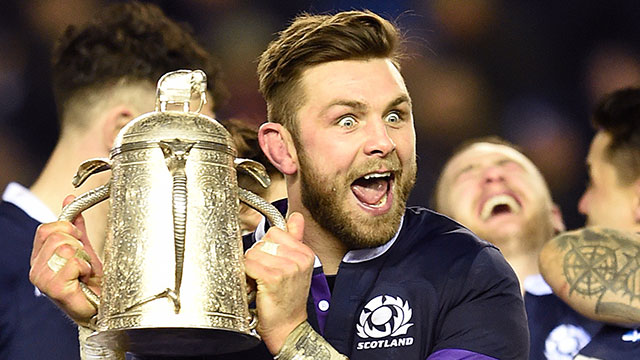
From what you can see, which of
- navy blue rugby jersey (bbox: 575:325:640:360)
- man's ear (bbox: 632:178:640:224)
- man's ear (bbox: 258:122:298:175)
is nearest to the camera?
man's ear (bbox: 258:122:298:175)

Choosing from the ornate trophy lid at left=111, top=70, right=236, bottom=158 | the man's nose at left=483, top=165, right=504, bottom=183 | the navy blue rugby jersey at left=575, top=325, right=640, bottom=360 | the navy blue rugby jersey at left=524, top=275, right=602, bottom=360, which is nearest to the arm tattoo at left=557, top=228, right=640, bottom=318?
the navy blue rugby jersey at left=575, top=325, right=640, bottom=360

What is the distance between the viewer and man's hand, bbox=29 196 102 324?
1767 millimetres

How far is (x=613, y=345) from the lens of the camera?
2678mm

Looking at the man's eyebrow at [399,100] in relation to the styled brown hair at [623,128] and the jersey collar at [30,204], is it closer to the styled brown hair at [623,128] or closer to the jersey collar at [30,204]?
the jersey collar at [30,204]

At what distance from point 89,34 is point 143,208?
1615 mm

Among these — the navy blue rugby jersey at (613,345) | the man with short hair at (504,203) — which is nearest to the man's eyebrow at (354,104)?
the navy blue rugby jersey at (613,345)

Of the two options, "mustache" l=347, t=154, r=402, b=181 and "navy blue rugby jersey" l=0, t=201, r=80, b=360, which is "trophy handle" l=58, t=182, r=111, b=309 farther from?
"navy blue rugby jersey" l=0, t=201, r=80, b=360

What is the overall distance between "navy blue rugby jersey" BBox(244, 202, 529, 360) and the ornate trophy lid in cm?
47

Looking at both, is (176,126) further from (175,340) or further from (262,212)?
(175,340)

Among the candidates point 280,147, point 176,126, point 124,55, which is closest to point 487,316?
point 280,147

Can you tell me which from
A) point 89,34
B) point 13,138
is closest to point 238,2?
point 13,138

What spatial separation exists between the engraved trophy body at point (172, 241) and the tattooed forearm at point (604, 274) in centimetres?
100

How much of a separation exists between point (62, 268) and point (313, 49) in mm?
723

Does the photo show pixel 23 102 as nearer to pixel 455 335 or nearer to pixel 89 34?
pixel 89 34
